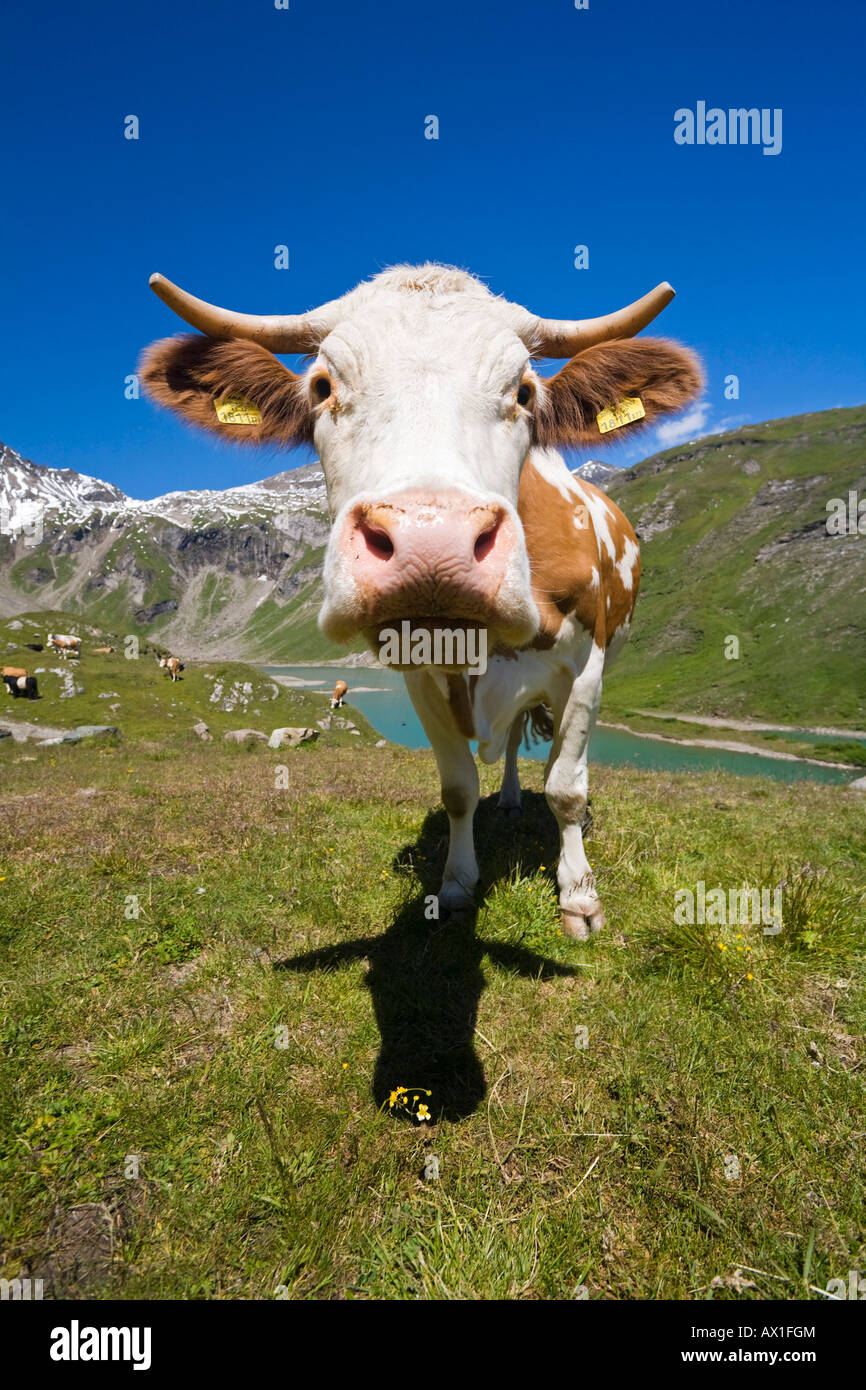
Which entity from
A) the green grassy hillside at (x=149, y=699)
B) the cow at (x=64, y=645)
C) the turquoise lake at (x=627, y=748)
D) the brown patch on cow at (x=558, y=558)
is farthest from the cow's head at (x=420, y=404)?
the cow at (x=64, y=645)

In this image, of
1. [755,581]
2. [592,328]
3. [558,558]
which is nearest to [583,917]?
[558,558]

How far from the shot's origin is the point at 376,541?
2029 mm

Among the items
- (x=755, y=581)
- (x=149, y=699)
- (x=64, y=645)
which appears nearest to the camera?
(x=149, y=699)

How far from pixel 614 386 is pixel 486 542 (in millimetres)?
2588

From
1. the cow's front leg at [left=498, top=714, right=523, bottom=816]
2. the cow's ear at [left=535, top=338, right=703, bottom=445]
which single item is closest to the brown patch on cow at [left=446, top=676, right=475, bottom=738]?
the cow's ear at [left=535, top=338, right=703, bottom=445]

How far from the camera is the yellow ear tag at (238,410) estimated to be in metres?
3.70

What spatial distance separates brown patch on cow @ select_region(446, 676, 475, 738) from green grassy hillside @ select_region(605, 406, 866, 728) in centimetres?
8410

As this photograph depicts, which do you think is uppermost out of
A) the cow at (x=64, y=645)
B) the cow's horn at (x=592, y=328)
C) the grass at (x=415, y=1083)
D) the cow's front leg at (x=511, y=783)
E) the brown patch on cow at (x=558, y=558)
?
the cow at (x=64, y=645)

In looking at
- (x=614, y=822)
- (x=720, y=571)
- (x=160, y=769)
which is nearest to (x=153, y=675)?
(x=160, y=769)

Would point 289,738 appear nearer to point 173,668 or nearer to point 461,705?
point 461,705

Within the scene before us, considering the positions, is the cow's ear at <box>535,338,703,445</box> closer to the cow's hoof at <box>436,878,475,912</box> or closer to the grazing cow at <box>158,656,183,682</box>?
the cow's hoof at <box>436,878,475,912</box>

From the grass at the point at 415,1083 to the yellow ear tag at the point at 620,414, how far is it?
131 inches

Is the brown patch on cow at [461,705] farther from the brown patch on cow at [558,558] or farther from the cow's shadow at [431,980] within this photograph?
the cow's shadow at [431,980]

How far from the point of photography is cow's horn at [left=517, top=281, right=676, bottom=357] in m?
3.62
